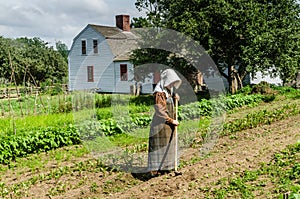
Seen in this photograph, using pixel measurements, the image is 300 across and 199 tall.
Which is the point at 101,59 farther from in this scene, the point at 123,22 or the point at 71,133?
the point at 71,133

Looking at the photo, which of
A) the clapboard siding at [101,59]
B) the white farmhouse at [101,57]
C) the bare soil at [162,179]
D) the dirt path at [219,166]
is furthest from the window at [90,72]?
the bare soil at [162,179]

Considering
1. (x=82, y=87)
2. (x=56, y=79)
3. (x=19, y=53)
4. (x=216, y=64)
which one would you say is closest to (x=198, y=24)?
(x=216, y=64)

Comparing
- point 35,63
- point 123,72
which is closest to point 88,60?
point 123,72

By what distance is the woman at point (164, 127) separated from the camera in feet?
20.7

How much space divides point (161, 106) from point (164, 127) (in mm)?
428

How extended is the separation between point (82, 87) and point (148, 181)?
79.0 feet

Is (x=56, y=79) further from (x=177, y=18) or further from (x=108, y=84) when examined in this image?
(x=177, y=18)

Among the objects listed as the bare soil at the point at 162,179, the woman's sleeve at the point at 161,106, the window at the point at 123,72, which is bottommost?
the bare soil at the point at 162,179

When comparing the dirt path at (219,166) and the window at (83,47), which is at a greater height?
the window at (83,47)

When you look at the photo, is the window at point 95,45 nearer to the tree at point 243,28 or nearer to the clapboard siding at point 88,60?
the clapboard siding at point 88,60

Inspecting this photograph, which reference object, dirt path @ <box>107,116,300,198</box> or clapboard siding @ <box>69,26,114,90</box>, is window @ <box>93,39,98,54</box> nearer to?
clapboard siding @ <box>69,26,114,90</box>

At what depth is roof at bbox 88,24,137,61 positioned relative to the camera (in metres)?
28.1

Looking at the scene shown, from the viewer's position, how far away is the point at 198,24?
54.2 feet

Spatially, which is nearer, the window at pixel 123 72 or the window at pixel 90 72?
the window at pixel 123 72
